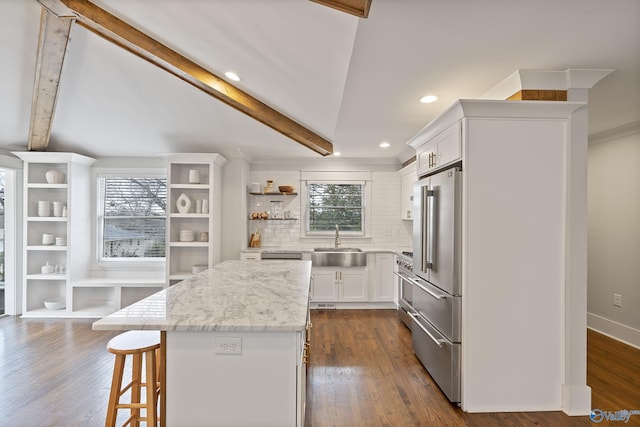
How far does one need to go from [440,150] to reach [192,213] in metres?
3.59

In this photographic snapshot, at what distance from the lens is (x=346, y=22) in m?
1.85

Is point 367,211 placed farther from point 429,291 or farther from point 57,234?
point 57,234

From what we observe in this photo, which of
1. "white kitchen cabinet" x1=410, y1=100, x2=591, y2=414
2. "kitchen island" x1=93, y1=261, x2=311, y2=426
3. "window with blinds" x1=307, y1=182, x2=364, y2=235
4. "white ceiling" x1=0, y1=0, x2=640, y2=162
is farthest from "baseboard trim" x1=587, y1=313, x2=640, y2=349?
"kitchen island" x1=93, y1=261, x2=311, y2=426

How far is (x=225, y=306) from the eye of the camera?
177 centimetres

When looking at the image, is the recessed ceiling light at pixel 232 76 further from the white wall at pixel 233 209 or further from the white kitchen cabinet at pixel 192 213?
the white wall at pixel 233 209

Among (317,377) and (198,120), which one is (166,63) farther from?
(317,377)

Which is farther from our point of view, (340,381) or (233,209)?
(233,209)

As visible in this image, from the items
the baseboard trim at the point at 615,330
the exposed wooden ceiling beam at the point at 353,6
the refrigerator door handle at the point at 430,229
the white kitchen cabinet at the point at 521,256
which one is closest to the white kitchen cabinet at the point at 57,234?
the refrigerator door handle at the point at 430,229

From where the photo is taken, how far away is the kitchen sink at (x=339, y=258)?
16.1 feet

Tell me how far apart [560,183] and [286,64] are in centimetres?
220

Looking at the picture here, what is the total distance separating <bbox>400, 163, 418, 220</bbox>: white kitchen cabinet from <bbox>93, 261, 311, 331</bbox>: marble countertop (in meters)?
2.73

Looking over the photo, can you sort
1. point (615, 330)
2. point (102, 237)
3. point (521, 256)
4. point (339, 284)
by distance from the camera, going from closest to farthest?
point (521, 256)
point (615, 330)
point (339, 284)
point (102, 237)

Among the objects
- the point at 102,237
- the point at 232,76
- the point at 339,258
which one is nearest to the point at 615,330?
the point at 339,258

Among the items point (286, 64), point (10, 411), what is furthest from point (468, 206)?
point (10, 411)
